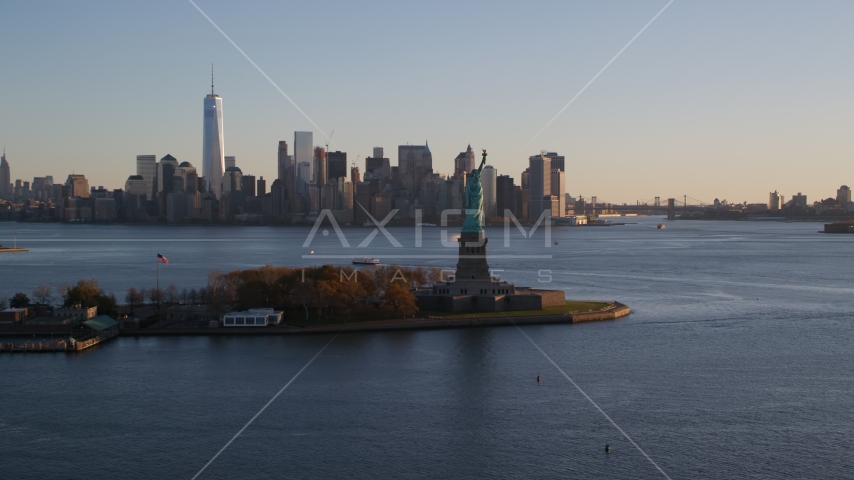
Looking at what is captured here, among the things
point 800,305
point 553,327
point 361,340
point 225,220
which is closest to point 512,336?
point 553,327

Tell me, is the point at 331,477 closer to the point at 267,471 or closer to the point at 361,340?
the point at 267,471

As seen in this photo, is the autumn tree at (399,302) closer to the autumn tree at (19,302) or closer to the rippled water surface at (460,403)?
the rippled water surface at (460,403)

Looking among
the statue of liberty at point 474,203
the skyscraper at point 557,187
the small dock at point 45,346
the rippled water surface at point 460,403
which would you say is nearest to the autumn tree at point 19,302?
the small dock at point 45,346

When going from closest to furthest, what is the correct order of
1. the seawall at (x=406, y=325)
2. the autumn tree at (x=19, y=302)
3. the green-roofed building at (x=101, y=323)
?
the green-roofed building at (x=101, y=323) < the seawall at (x=406, y=325) < the autumn tree at (x=19, y=302)

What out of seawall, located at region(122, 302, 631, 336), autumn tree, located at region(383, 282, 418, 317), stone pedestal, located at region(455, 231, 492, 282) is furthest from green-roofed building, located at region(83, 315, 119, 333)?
stone pedestal, located at region(455, 231, 492, 282)

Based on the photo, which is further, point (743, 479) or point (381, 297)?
point (381, 297)
